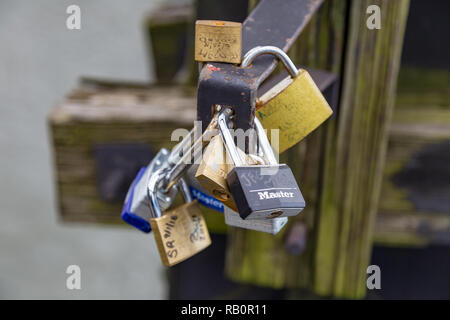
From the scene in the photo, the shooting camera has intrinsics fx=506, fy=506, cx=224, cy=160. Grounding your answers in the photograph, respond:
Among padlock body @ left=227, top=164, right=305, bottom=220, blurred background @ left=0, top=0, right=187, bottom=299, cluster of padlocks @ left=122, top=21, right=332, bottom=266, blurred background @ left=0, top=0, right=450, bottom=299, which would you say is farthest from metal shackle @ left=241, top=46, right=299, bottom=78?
blurred background @ left=0, top=0, right=187, bottom=299

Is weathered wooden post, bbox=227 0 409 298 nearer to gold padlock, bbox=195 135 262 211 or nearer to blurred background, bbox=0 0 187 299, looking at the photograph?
gold padlock, bbox=195 135 262 211

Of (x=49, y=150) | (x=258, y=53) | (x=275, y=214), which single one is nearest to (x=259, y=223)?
(x=275, y=214)

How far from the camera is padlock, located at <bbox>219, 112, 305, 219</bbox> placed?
49 cm

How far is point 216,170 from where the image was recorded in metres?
0.52

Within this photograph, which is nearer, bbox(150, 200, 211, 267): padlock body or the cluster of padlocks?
the cluster of padlocks

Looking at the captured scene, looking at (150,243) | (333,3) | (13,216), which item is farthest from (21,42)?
(333,3)

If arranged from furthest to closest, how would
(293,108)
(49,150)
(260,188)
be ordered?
1. (49,150)
2. (293,108)
3. (260,188)

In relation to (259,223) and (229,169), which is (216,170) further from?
(259,223)

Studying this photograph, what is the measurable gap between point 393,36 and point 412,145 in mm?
182

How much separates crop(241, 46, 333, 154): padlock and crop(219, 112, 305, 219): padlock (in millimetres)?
83

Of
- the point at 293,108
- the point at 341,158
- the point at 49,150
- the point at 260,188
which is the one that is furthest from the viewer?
the point at 49,150

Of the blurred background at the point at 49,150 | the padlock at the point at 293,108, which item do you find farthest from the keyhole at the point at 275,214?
the blurred background at the point at 49,150

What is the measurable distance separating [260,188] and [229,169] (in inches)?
1.9

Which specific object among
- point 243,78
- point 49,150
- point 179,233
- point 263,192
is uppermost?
point 243,78
